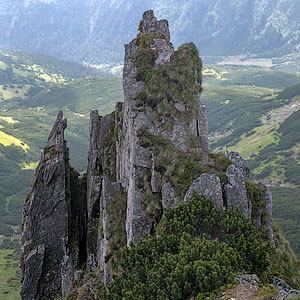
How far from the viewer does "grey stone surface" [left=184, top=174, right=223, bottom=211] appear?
23.6m

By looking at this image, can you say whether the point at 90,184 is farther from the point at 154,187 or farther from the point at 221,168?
the point at 221,168

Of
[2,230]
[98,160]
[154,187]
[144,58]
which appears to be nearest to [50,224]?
[98,160]

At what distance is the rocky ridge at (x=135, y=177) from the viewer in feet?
90.4

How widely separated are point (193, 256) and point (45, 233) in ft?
85.0

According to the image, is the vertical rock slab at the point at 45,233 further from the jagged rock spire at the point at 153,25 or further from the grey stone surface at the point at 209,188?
the grey stone surface at the point at 209,188

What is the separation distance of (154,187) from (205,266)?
11.2 metres

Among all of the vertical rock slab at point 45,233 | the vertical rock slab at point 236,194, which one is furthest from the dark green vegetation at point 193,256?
the vertical rock slab at point 45,233

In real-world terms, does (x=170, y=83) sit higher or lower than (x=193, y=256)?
higher

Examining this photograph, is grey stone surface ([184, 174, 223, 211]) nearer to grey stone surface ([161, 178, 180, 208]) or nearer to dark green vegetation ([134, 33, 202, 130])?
grey stone surface ([161, 178, 180, 208])

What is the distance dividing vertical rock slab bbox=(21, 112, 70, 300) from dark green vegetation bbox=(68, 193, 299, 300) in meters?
19.1

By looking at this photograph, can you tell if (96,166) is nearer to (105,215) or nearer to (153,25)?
(105,215)

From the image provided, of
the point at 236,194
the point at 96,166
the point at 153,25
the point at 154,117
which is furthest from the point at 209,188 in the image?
the point at 153,25

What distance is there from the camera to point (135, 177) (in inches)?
1188

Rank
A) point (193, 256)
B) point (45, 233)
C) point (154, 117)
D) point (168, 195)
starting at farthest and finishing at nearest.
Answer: point (45, 233) < point (154, 117) < point (168, 195) < point (193, 256)
